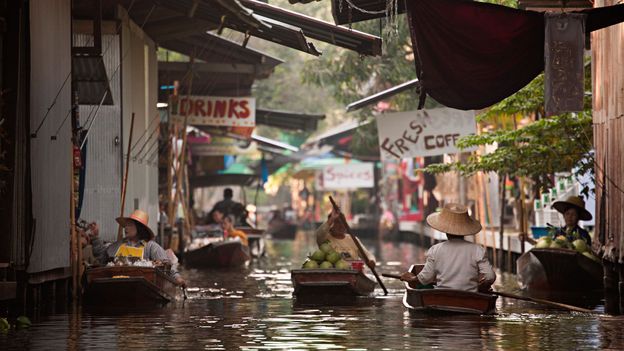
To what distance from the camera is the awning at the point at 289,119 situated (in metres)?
36.8

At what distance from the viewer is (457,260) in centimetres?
1598

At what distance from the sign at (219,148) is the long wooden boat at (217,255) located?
32.2 feet

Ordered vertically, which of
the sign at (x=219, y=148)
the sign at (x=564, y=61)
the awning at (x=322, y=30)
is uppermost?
the awning at (x=322, y=30)

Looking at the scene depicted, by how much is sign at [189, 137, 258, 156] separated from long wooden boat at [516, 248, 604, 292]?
20.3 m

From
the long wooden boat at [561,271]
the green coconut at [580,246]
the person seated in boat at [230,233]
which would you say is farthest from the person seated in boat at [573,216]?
the person seated in boat at [230,233]

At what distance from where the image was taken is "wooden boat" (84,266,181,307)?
17.8 metres

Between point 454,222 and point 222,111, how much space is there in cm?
1621

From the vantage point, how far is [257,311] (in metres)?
17.9

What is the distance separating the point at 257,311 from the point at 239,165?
145 ft

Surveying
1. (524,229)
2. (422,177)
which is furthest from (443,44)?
(422,177)

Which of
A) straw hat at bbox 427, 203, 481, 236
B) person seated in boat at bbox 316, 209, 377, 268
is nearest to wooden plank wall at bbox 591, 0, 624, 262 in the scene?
straw hat at bbox 427, 203, 481, 236

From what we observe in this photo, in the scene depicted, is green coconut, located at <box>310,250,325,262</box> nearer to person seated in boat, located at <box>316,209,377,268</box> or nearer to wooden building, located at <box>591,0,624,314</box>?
person seated in boat, located at <box>316,209,377,268</box>

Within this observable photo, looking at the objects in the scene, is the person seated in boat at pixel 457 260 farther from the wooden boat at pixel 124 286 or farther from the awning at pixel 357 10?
the wooden boat at pixel 124 286

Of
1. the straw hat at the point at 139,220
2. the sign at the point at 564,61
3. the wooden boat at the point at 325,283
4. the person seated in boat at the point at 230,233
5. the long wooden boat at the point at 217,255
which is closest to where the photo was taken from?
the sign at the point at 564,61
